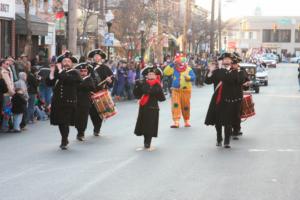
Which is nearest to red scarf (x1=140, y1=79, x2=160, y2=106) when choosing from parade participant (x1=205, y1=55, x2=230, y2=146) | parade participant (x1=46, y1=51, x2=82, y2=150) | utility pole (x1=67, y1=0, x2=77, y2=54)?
parade participant (x1=205, y1=55, x2=230, y2=146)

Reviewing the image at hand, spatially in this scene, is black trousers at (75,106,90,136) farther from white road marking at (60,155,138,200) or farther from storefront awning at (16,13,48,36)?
storefront awning at (16,13,48,36)

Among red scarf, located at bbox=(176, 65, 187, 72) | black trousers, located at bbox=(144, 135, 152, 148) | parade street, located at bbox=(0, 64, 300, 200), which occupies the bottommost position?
parade street, located at bbox=(0, 64, 300, 200)

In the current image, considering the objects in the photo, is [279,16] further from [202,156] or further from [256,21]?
[202,156]

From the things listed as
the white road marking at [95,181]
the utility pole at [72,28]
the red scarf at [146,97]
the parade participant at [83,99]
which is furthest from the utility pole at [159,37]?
the white road marking at [95,181]

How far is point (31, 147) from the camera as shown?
1338 cm

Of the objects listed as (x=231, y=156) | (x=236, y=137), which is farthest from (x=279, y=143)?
(x=231, y=156)

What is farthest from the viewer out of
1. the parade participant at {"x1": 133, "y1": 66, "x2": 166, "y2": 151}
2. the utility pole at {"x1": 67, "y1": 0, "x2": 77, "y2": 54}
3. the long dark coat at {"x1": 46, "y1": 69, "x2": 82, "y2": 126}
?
the utility pole at {"x1": 67, "y1": 0, "x2": 77, "y2": 54}

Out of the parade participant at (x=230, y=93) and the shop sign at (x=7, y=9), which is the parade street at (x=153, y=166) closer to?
the parade participant at (x=230, y=93)

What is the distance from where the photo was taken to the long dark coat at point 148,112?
42.5ft

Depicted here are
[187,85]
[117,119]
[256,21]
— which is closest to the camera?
[187,85]

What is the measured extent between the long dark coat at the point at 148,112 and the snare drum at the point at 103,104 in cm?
180

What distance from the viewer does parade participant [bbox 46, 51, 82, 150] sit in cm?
1273

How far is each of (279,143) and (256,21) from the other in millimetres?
117421

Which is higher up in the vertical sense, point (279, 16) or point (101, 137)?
point (279, 16)
